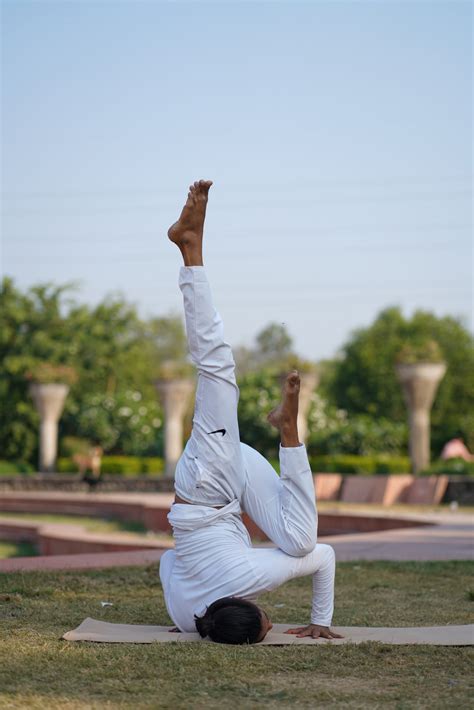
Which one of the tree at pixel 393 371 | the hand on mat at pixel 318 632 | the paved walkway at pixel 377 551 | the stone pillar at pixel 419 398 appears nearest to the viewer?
Answer: the hand on mat at pixel 318 632

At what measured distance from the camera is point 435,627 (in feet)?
16.8

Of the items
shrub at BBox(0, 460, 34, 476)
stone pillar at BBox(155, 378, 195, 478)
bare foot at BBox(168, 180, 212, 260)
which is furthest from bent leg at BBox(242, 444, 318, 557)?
shrub at BBox(0, 460, 34, 476)

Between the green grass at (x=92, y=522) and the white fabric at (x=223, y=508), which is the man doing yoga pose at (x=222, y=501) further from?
the green grass at (x=92, y=522)

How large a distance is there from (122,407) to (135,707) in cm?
2534

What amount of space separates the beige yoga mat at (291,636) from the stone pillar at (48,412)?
21.9 metres

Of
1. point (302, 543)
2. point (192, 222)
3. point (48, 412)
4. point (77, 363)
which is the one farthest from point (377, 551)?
point (77, 363)

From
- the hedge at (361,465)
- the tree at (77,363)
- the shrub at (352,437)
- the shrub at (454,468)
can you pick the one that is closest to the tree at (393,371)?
the tree at (77,363)

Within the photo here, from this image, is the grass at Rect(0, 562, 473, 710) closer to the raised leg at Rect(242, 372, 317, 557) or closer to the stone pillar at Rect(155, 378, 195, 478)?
the raised leg at Rect(242, 372, 317, 557)

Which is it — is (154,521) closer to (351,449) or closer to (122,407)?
(351,449)

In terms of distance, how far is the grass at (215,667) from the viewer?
Result: 370 cm

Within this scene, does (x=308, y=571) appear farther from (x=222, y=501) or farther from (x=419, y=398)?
(x=419, y=398)

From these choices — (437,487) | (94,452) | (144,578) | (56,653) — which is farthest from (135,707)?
(94,452)

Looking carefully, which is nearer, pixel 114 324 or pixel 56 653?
pixel 56 653

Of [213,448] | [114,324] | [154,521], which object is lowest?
[154,521]
